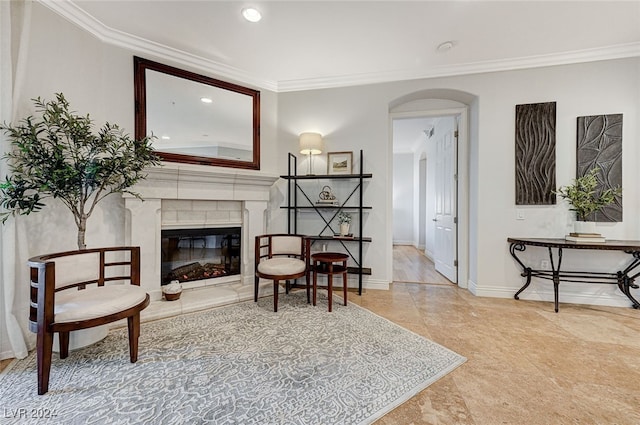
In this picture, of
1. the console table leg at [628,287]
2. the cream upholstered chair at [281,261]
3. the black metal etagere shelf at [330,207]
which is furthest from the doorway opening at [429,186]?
the cream upholstered chair at [281,261]

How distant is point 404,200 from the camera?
25.4ft

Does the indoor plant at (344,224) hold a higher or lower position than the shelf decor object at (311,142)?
lower

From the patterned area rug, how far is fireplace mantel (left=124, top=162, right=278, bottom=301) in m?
0.80

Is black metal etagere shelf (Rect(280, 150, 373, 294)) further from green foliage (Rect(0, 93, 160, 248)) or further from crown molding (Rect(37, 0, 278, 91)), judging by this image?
green foliage (Rect(0, 93, 160, 248))

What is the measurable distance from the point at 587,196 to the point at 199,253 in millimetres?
4421

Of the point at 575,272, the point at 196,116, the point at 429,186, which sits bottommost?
the point at 575,272

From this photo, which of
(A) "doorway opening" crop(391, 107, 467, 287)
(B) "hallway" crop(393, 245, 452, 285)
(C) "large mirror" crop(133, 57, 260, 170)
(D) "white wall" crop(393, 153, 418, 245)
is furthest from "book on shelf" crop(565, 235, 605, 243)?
(D) "white wall" crop(393, 153, 418, 245)

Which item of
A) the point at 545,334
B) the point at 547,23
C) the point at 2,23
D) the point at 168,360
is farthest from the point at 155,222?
the point at 547,23

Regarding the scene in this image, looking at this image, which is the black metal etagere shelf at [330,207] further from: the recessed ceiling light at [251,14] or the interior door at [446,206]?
the recessed ceiling light at [251,14]

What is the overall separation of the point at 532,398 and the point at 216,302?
2724 mm

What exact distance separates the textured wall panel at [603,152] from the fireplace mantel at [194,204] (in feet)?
11.7

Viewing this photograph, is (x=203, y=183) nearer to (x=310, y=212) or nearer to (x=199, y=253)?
(x=199, y=253)

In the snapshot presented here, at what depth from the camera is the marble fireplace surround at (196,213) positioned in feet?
8.86

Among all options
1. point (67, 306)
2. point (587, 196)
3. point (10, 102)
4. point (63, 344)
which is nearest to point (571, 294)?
point (587, 196)
